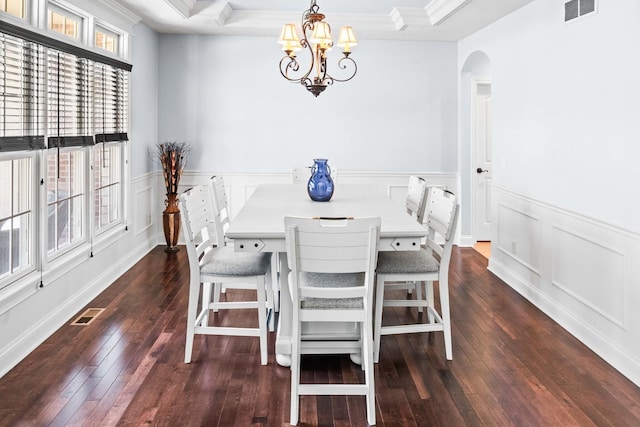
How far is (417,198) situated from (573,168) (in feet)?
3.58

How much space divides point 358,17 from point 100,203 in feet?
10.5

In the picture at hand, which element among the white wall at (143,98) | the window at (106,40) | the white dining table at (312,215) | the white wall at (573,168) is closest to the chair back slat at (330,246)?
the white dining table at (312,215)

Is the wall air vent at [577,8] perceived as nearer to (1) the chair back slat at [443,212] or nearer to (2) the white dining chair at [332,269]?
(1) the chair back slat at [443,212]

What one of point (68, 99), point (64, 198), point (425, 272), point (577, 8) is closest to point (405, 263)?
point (425, 272)

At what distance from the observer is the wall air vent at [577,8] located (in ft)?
10.7

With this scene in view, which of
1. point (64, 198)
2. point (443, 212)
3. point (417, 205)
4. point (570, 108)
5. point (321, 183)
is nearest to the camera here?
point (443, 212)

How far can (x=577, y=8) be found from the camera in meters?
3.45

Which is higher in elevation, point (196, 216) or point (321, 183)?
point (321, 183)

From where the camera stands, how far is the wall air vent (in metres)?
3.27

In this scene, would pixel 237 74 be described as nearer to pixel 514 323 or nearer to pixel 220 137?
pixel 220 137

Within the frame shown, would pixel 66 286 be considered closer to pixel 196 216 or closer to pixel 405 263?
pixel 196 216

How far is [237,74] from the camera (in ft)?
19.8

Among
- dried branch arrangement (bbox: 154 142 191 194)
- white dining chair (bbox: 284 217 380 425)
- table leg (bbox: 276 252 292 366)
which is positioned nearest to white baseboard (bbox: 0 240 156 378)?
dried branch arrangement (bbox: 154 142 191 194)

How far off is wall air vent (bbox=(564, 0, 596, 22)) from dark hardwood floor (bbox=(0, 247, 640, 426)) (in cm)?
211
